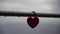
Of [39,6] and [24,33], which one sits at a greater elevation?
[39,6]

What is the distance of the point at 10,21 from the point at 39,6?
10.5 inches

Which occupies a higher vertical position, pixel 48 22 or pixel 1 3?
pixel 1 3

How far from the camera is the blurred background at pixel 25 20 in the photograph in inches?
34.0

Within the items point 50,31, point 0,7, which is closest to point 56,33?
point 50,31

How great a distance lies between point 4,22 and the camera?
34.0 inches

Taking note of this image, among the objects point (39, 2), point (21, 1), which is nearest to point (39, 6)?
point (39, 2)

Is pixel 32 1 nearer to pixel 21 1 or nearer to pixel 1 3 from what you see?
pixel 21 1

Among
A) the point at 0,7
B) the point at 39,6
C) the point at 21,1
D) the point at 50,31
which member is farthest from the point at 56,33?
the point at 0,7

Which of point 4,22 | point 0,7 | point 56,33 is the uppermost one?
point 0,7

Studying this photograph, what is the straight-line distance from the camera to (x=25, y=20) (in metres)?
0.89

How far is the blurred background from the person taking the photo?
0.86m

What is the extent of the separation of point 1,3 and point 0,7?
3 centimetres

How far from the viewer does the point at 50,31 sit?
950 millimetres

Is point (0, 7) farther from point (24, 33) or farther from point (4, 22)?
point (24, 33)
